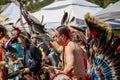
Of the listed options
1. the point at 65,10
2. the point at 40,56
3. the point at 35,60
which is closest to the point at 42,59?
the point at 40,56

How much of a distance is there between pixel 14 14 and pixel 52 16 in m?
4.55

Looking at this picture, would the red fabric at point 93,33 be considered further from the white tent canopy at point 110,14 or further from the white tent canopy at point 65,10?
the white tent canopy at point 65,10

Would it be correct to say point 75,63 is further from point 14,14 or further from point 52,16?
point 14,14

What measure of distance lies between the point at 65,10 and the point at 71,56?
367 inches

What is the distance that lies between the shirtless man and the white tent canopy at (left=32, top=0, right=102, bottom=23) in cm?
826

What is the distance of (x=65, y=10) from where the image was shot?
15.0 metres

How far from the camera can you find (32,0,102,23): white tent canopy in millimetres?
14727

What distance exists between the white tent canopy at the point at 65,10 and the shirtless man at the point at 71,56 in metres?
8.26

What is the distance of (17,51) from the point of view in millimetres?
9805

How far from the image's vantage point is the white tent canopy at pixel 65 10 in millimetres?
14727

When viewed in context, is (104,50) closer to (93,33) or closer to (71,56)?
(93,33)

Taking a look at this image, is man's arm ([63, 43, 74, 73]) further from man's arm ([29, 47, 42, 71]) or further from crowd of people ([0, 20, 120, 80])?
man's arm ([29, 47, 42, 71])

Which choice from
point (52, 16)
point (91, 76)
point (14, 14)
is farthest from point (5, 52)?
point (14, 14)

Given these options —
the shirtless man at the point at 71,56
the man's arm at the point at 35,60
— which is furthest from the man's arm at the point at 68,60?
the man's arm at the point at 35,60
